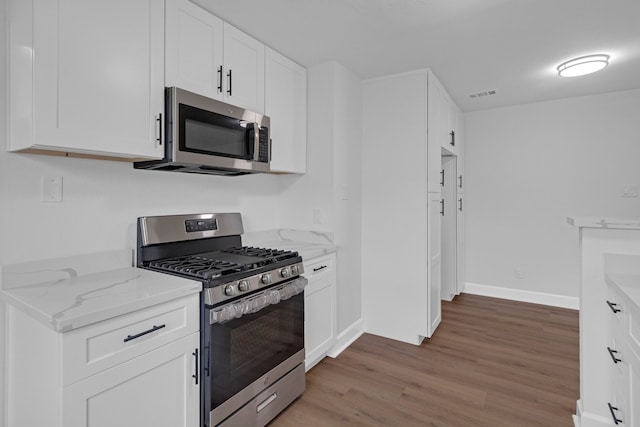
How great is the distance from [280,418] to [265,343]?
0.49m

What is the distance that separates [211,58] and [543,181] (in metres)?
3.90

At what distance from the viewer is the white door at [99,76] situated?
1.32m

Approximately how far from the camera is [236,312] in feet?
5.39

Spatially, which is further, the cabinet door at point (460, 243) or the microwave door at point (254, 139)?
the cabinet door at point (460, 243)

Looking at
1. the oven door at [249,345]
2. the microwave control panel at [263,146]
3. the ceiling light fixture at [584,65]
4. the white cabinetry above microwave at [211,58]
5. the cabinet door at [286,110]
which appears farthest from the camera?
the ceiling light fixture at [584,65]

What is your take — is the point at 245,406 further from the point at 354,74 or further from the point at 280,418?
the point at 354,74

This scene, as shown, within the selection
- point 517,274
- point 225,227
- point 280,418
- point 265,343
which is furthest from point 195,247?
point 517,274

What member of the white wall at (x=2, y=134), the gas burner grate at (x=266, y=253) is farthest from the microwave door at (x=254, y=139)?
the white wall at (x=2, y=134)

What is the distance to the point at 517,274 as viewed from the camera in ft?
13.6

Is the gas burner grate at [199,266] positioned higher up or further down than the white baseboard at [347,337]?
higher up

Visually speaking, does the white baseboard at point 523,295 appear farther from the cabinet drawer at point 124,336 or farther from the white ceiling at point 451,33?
the cabinet drawer at point 124,336

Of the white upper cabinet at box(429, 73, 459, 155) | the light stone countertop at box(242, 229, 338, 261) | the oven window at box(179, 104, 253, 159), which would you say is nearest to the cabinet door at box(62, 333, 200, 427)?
the oven window at box(179, 104, 253, 159)

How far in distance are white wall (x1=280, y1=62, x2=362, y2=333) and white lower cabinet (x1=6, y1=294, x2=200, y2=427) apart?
145 cm

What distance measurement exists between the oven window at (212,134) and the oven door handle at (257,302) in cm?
84
